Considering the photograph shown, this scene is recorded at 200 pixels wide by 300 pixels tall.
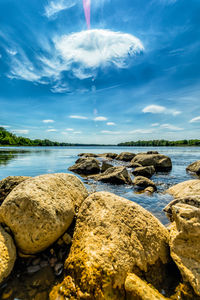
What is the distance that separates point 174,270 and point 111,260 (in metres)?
1.38

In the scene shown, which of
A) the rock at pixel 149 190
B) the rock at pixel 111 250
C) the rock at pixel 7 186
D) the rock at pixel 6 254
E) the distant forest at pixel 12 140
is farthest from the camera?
the distant forest at pixel 12 140

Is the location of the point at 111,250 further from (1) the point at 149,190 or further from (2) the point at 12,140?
(2) the point at 12,140

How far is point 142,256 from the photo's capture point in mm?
3189

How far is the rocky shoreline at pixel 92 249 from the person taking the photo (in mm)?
2752

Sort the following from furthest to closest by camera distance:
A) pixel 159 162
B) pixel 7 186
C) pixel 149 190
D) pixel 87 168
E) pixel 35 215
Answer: pixel 159 162 → pixel 87 168 → pixel 149 190 → pixel 7 186 → pixel 35 215

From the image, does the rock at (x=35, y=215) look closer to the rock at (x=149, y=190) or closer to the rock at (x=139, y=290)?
the rock at (x=139, y=290)

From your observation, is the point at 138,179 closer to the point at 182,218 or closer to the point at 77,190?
the point at 77,190

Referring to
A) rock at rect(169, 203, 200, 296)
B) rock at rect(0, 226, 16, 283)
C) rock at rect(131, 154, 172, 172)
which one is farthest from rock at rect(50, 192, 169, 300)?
rock at rect(131, 154, 172, 172)

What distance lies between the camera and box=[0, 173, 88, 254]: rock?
3.37m

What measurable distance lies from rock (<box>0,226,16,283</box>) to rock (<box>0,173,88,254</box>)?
0.13 m

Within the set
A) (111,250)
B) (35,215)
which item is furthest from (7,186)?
(111,250)

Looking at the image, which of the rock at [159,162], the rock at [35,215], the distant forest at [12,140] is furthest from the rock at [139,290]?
the distant forest at [12,140]

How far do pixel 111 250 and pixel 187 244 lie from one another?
152cm

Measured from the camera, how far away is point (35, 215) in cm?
344
